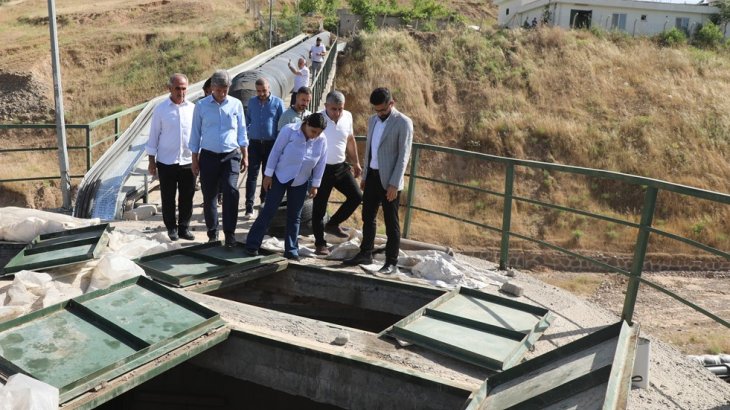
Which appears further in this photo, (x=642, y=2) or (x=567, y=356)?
(x=642, y=2)

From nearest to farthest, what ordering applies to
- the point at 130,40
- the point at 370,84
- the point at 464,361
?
the point at 464,361
the point at 370,84
the point at 130,40

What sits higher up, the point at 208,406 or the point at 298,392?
the point at 298,392

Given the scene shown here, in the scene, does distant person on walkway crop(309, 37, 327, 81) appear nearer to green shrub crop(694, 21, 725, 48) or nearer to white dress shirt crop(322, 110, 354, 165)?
white dress shirt crop(322, 110, 354, 165)

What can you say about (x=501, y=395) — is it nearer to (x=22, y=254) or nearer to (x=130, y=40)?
(x=22, y=254)

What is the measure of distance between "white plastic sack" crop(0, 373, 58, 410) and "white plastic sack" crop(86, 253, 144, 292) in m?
1.65

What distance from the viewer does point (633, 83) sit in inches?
1224

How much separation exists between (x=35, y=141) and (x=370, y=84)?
1518cm

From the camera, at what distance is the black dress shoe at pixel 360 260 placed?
5988mm

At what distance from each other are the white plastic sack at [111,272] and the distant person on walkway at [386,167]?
75.4 inches

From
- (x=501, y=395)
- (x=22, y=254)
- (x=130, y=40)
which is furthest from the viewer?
(x=130, y=40)

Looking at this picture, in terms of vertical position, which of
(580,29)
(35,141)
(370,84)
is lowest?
(35,141)

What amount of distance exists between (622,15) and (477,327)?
41825 millimetres

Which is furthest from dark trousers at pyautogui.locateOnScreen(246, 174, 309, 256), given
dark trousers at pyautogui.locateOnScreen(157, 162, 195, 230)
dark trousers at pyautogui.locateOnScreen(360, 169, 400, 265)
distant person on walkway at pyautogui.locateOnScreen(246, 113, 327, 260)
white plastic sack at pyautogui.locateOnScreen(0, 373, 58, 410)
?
white plastic sack at pyautogui.locateOnScreen(0, 373, 58, 410)

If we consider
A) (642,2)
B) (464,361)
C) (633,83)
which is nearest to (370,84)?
(633,83)
